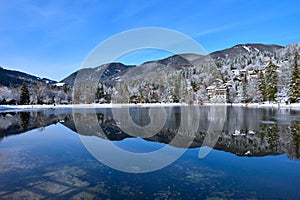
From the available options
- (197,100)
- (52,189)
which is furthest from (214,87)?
Result: (52,189)

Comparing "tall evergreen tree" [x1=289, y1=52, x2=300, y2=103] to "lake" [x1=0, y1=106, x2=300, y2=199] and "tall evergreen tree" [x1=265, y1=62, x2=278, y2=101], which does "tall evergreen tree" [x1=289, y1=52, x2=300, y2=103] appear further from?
"lake" [x1=0, y1=106, x2=300, y2=199]

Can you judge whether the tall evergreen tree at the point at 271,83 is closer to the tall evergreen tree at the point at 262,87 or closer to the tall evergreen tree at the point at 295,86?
the tall evergreen tree at the point at 262,87

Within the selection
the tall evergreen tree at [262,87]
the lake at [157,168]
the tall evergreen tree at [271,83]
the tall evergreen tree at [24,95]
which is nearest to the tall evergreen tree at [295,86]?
the tall evergreen tree at [271,83]

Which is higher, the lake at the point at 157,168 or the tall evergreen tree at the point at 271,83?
the tall evergreen tree at the point at 271,83

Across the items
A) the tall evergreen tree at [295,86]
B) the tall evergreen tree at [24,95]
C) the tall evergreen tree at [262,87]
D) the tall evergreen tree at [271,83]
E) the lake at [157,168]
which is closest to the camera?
the lake at [157,168]

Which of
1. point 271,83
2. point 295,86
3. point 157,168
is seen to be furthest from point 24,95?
point 157,168

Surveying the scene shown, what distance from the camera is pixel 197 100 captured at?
67250mm

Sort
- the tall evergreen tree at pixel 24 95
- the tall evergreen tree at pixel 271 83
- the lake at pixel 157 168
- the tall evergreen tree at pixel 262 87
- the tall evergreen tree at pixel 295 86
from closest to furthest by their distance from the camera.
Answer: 1. the lake at pixel 157 168
2. the tall evergreen tree at pixel 295 86
3. the tall evergreen tree at pixel 271 83
4. the tall evergreen tree at pixel 262 87
5. the tall evergreen tree at pixel 24 95

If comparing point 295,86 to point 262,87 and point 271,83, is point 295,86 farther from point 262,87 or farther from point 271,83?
point 262,87

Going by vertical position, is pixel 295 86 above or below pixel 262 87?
below

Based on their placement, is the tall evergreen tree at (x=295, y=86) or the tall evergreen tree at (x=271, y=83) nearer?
the tall evergreen tree at (x=295, y=86)

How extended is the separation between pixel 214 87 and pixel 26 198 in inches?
2519

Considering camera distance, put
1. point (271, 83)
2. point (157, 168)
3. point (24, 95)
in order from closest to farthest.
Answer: point (157, 168) < point (271, 83) < point (24, 95)

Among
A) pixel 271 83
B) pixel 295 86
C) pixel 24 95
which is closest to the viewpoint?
pixel 295 86
